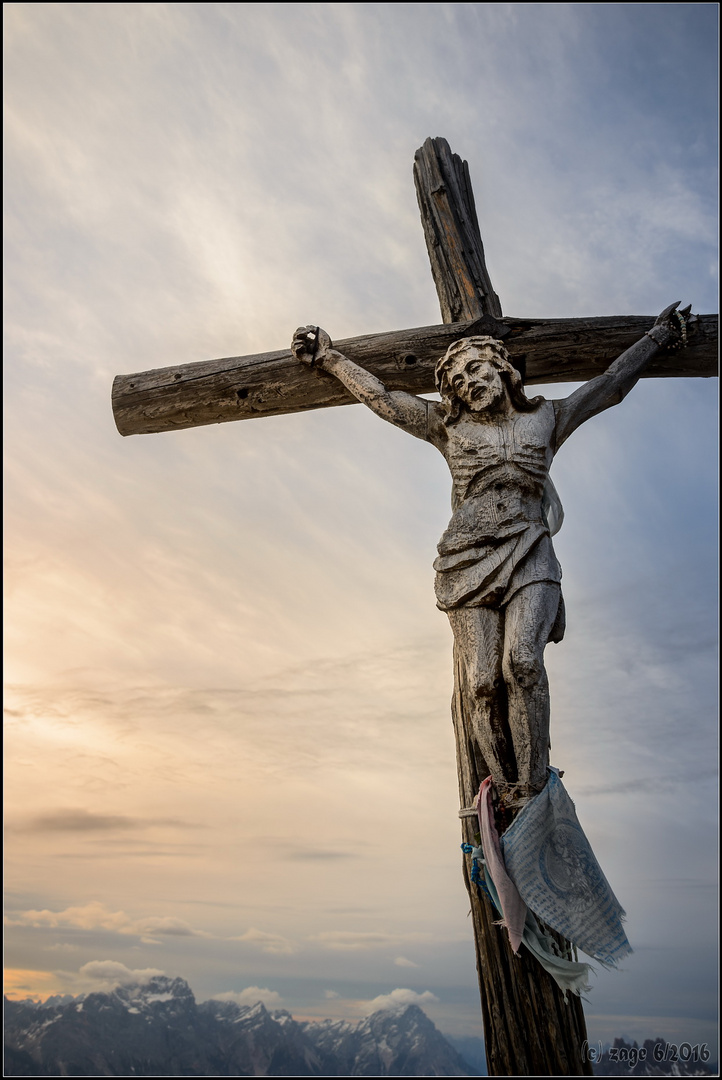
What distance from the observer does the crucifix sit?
3635 mm

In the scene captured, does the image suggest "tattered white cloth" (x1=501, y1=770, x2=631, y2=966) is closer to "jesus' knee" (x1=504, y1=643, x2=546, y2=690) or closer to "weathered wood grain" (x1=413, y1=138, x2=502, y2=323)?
"jesus' knee" (x1=504, y1=643, x2=546, y2=690)

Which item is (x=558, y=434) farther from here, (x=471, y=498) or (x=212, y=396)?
(x=212, y=396)

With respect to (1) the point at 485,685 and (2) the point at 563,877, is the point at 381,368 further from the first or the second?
(2) the point at 563,877

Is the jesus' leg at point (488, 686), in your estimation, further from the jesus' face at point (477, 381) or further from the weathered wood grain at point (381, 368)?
the weathered wood grain at point (381, 368)

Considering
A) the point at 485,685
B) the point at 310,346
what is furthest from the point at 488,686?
the point at 310,346

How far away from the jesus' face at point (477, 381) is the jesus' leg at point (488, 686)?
117cm

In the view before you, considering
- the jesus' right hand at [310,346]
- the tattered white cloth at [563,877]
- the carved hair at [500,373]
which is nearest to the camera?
the tattered white cloth at [563,877]

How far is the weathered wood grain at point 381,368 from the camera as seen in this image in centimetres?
511

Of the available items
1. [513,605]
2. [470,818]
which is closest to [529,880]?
[470,818]

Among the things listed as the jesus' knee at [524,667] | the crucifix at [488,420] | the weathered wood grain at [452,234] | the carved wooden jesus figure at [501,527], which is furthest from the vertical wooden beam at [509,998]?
the weathered wood grain at [452,234]

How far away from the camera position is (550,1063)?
11.2ft

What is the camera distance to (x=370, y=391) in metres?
4.73

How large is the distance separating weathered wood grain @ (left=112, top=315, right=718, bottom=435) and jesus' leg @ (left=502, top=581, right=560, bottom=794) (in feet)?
6.85

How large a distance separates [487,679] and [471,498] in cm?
97
